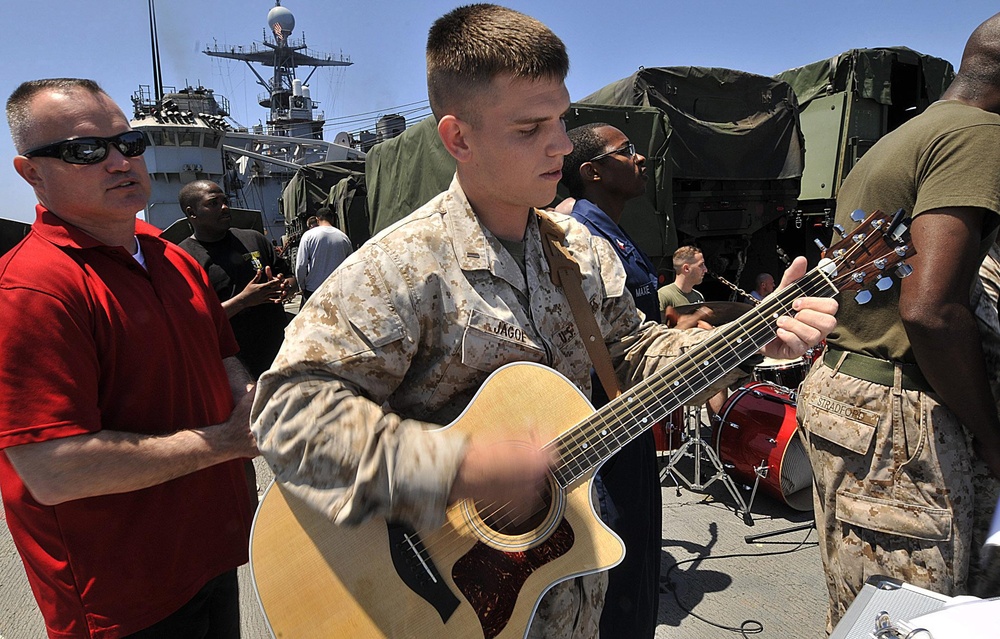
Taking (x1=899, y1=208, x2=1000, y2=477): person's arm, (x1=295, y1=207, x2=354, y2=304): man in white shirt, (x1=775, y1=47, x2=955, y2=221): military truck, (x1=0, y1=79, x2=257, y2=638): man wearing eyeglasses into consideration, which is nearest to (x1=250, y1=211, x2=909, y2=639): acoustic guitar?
(x1=899, y1=208, x2=1000, y2=477): person's arm

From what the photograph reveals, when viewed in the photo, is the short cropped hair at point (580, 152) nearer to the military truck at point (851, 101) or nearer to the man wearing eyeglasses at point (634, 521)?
the man wearing eyeglasses at point (634, 521)

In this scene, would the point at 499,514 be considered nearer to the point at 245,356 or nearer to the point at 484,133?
the point at 484,133

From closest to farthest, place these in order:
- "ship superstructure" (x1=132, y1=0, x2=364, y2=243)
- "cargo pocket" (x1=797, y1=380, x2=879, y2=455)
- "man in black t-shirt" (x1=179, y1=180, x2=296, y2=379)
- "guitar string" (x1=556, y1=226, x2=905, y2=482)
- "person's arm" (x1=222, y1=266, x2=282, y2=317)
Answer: "guitar string" (x1=556, y1=226, x2=905, y2=482)
"cargo pocket" (x1=797, y1=380, x2=879, y2=455)
"person's arm" (x1=222, y1=266, x2=282, y2=317)
"man in black t-shirt" (x1=179, y1=180, x2=296, y2=379)
"ship superstructure" (x1=132, y1=0, x2=364, y2=243)

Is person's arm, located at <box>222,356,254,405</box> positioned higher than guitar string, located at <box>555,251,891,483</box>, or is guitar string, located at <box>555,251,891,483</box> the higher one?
guitar string, located at <box>555,251,891,483</box>

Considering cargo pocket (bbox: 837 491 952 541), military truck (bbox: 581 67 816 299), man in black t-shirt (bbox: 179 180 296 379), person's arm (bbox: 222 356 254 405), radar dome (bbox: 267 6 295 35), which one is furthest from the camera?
radar dome (bbox: 267 6 295 35)

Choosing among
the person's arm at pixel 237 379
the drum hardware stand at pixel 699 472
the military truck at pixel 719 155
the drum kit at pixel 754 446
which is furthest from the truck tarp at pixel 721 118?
the person's arm at pixel 237 379

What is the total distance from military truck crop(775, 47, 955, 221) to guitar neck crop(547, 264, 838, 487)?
29.8ft

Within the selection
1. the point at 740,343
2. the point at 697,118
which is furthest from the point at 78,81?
the point at 697,118

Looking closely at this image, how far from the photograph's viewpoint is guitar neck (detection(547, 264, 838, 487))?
1581 mm

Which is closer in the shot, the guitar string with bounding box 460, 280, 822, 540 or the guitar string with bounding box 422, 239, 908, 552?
the guitar string with bounding box 460, 280, 822, 540

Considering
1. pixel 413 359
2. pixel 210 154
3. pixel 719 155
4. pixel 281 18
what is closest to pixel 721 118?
pixel 719 155

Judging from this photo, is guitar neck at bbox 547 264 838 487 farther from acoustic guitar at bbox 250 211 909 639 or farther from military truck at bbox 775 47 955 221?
military truck at bbox 775 47 955 221

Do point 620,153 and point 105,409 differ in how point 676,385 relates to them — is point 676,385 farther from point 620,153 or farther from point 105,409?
point 620,153

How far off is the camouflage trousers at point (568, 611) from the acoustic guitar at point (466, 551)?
13 centimetres
